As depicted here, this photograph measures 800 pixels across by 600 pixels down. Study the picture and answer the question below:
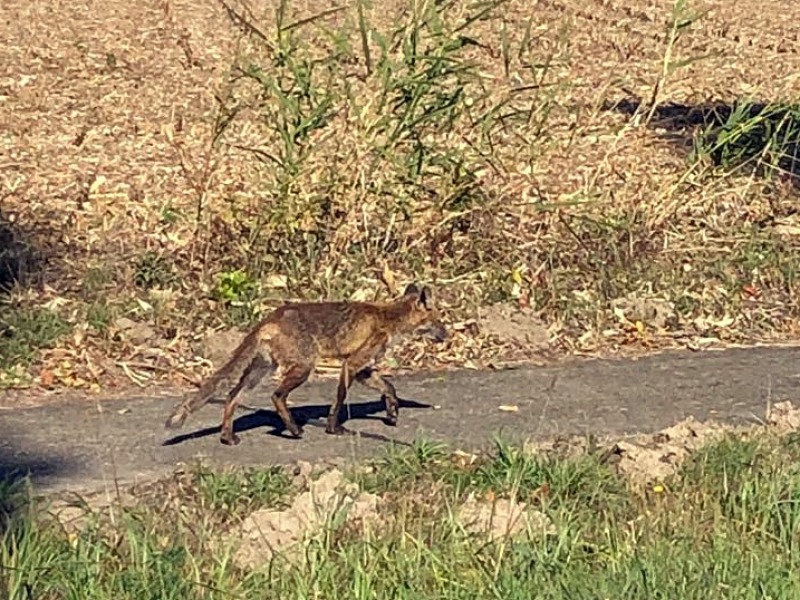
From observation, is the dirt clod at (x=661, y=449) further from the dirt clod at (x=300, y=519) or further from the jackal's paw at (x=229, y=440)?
the jackal's paw at (x=229, y=440)

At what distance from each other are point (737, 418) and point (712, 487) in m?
1.33

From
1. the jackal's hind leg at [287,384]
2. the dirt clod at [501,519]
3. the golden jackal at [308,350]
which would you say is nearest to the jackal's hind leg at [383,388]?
the golden jackal at [308,350]

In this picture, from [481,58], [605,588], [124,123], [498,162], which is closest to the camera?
[605,588]

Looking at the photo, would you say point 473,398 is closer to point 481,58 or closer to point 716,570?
point 716,570

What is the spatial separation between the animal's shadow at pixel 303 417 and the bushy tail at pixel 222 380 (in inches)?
9.1

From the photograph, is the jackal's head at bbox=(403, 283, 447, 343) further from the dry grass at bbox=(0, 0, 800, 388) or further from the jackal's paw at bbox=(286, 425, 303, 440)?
the dry grass at bbox=(0, 0, 800, 388)

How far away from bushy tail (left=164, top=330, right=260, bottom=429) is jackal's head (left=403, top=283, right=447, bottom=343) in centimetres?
79

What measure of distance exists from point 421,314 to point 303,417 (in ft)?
2.35

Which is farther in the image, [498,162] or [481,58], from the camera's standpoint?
[481,58]

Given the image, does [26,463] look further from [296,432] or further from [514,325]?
[514,325]

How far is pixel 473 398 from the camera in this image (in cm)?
809

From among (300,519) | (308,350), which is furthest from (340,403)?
(300,519)

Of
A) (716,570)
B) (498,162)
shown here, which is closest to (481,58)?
(498,162)

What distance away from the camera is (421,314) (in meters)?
7.66
